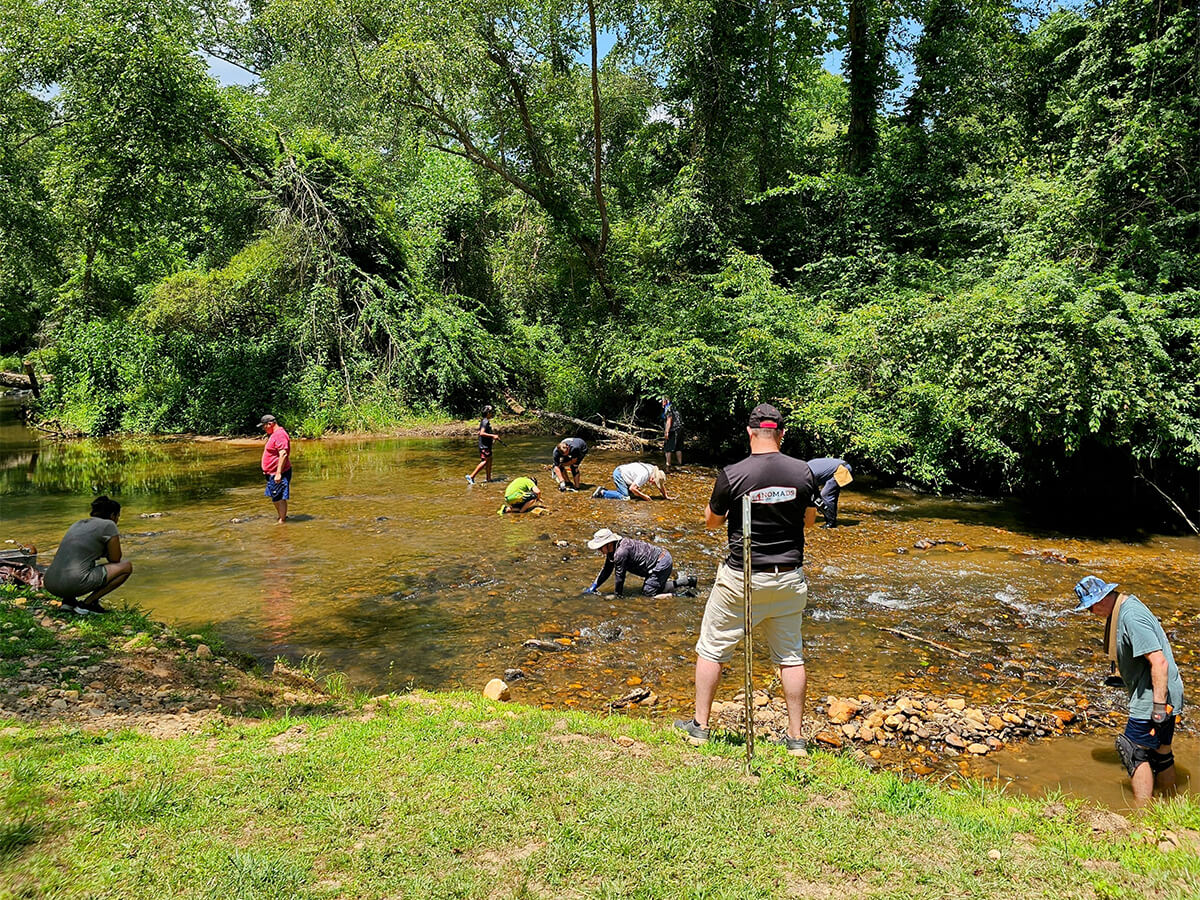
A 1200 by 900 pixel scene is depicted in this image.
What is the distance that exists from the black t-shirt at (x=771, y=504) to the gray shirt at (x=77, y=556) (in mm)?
6584

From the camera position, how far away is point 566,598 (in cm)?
905

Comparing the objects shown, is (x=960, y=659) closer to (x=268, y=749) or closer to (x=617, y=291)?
(x=268, y=749)

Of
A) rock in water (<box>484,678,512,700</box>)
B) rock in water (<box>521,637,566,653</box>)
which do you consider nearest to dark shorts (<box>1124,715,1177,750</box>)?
rock in water (<box>484,678,512,700</box>)

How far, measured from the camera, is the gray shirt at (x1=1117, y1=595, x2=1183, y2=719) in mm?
4863

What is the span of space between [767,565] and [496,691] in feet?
9.15

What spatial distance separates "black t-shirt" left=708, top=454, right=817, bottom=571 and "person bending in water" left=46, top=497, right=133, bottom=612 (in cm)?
658

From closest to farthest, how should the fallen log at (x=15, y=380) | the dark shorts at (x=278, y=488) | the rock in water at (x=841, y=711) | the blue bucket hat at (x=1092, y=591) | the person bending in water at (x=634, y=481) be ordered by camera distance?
the blue bucket hat at (x=1092, y=591) → the rock in water at (x=841, y=711) → the dark shorts at (x=278, y=488) → the person bending in water at (x=634, y=481) → the fallen log at (x=15, y=380)

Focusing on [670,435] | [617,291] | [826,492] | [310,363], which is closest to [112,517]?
[826,492]

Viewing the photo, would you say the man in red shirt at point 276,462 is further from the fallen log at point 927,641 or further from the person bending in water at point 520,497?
the fallen log at point 927,641

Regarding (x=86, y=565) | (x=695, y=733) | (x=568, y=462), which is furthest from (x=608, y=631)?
(x=568, y=462)

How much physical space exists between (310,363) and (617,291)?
11140 mm

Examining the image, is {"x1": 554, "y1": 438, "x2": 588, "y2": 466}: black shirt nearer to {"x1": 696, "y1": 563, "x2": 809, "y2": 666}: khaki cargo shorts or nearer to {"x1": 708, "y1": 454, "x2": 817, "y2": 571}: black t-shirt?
{"x1": 696, "y1": 563, "x2": 809, "y2": 666}: khaki cargo shorts

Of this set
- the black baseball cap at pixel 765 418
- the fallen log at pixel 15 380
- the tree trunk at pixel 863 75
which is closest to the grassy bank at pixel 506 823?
the black baseball cap at pixel 765 418

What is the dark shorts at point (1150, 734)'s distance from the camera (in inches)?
190
